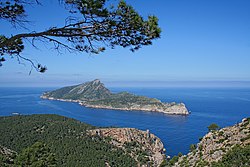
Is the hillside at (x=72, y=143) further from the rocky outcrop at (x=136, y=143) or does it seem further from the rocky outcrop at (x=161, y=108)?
the rocky outcrop at (x=161, y=108)

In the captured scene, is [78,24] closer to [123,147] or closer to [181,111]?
[123,147]

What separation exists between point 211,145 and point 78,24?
1326 centimetres

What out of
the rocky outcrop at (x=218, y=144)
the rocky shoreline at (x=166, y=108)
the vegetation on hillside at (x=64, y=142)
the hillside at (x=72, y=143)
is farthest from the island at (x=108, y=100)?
the rocky outcrop at (x=218, y=144)

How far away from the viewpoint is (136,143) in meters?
A: 41.0

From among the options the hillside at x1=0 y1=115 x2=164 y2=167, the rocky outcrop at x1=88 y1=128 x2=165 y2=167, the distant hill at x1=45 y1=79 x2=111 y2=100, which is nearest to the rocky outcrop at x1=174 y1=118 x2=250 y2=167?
the hillside at x1=0 y1=115 x2=164 y2=167

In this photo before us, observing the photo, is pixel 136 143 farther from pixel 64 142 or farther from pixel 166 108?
pixel 166 108

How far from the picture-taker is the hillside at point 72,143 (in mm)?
30234

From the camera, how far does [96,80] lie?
166750mm

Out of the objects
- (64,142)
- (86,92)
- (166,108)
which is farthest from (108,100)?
(64,142)

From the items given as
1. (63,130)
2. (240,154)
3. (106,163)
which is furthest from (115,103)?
(240,154)

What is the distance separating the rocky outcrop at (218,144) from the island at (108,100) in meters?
69.6

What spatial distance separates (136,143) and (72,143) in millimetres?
11957

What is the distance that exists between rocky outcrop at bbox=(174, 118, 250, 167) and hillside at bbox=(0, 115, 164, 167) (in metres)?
15.9

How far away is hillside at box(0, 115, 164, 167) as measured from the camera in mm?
30234
